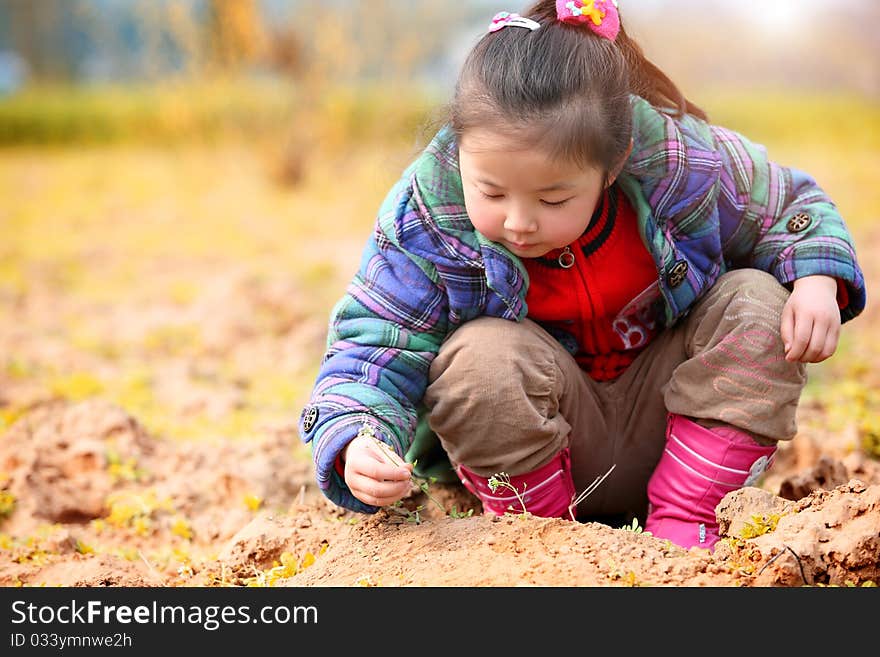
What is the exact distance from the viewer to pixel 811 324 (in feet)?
6.62

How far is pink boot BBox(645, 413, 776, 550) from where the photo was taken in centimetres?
210

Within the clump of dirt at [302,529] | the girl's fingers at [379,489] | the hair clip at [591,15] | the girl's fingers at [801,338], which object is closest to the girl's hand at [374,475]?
the girl's fingers at [379,489]

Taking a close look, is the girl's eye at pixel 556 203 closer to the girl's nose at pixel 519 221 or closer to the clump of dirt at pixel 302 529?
the girl's nose at pixel 519 221

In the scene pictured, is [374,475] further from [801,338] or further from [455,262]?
[801,338]

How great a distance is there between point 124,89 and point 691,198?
32.2 ft

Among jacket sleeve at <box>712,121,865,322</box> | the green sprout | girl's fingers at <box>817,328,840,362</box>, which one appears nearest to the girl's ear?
jacket sleeve at <box>712,121,865,322</box>

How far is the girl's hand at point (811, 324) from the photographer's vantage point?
2.01 m

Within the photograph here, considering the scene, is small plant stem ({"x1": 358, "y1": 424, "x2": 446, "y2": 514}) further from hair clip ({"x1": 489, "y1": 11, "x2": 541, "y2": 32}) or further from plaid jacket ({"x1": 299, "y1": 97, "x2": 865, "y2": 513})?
hair clip ({"x1": 489, "y1": 11, "x2": 541, "y2": 32})

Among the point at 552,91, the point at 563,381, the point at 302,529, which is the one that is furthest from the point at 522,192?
the point at 302,529

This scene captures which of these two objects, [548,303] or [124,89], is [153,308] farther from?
[124,89]

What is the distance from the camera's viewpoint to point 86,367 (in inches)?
157

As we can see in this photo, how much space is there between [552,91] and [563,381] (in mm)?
626

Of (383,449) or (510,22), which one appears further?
(510,22)

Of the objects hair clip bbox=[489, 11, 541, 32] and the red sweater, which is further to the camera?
the red sweater
